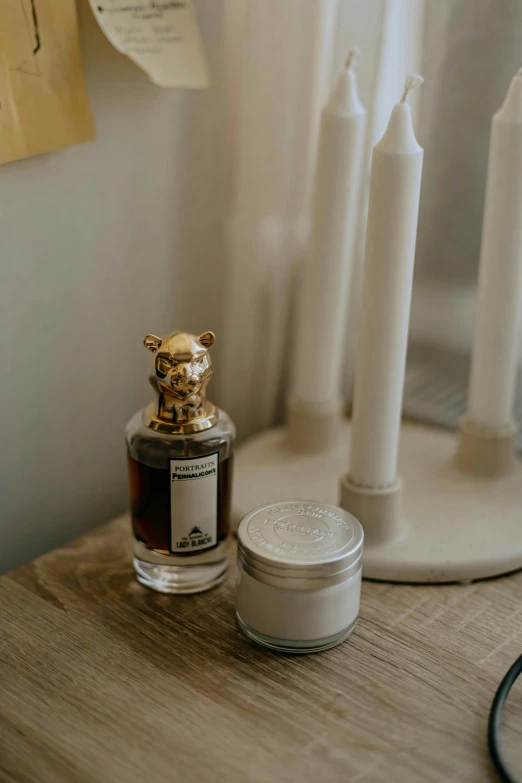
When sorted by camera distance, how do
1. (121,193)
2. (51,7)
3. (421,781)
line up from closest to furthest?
(421,781) → (51,7) → (121,193)

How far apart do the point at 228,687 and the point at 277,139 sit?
0.46 meters

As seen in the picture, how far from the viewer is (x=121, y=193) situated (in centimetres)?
63

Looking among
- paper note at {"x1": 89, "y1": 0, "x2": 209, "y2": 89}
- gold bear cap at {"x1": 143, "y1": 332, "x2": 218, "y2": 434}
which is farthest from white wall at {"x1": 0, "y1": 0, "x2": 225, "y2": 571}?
gold bear cap at {"x1": 143, "y1": 332, "x2": 218, "y2": 434}

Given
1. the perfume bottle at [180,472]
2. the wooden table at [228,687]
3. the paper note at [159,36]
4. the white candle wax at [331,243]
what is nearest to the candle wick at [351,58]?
the white candle wax at [331,243]

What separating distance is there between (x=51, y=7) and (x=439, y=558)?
1.44 ft

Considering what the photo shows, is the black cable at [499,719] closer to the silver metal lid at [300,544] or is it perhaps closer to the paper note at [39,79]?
the silver metal lid at [300,544]

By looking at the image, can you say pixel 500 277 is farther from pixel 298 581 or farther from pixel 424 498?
pixel 298 581

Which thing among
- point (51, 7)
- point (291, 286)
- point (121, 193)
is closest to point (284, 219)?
point (291, 286)

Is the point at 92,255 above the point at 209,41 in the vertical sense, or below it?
below

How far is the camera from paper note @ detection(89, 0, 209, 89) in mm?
562

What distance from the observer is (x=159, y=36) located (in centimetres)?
59

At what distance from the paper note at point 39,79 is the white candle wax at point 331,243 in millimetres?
182

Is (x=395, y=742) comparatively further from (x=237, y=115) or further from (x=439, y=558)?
(x=237, y=115)

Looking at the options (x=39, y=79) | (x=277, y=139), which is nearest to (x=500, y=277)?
(x=277, y=139)
